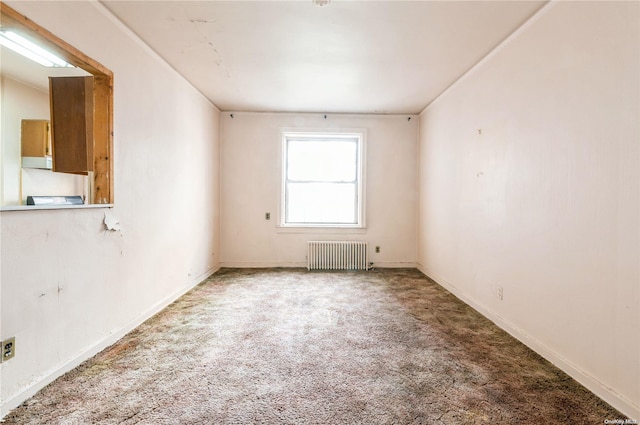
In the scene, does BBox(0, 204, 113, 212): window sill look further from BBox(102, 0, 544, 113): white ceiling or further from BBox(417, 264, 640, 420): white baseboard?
BBox(417, 264, 640, 420): white baseboard

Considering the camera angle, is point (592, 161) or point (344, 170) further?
point (344, 170)

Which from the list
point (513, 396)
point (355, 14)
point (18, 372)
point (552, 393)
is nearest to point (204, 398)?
point (18, 372)

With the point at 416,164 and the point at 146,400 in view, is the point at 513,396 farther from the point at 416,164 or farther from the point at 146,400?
the point at 416,164

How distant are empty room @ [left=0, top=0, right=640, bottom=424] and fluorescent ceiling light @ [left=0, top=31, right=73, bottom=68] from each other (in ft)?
0.09

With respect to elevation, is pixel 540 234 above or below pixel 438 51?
below

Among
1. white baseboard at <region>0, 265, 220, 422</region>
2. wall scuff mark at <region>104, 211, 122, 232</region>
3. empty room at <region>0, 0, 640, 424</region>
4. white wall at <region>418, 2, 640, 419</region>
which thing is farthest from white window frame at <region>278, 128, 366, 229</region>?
wall scuff mark at <region>104, 211, 122, 232</region>

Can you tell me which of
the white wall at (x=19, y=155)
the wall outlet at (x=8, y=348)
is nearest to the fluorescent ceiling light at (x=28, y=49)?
the white wall at (x=19, y=155)

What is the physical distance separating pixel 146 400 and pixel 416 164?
4.63m

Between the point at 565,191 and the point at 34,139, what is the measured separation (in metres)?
5.11

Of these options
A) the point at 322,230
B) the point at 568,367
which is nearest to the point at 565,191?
the point at 568,367

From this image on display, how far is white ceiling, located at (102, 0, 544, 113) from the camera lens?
7.20 feet

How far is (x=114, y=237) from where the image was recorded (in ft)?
7.63

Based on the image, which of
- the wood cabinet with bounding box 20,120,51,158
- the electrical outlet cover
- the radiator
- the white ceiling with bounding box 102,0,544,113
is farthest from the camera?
the radiator

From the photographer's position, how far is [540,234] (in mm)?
2176
